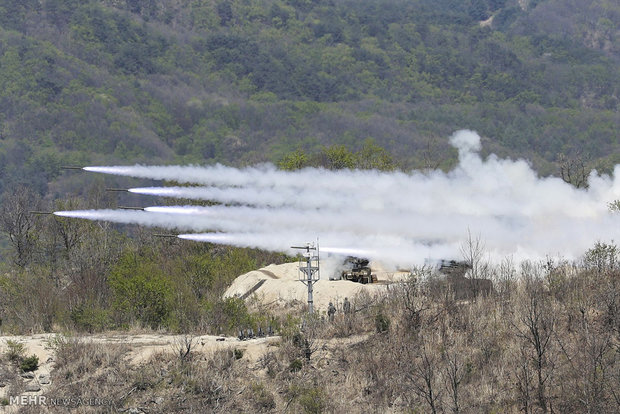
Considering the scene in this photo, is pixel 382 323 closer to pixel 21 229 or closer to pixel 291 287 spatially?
pixel 291 287

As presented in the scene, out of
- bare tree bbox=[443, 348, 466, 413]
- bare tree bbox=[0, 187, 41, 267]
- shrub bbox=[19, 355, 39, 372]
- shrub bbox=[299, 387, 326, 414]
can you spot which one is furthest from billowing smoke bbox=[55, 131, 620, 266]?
bare tree bbox=[0, 187, 41, 267]

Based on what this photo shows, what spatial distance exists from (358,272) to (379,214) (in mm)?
4811

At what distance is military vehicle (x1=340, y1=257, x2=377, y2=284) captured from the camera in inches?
3110

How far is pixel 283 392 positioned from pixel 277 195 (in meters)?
20.8

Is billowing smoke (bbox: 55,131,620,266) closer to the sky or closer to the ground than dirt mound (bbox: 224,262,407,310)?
closer to the sky

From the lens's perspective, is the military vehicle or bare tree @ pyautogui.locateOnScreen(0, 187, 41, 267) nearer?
the military vehicle

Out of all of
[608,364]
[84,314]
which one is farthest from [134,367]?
[608,364]

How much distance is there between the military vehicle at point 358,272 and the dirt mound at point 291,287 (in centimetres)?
91

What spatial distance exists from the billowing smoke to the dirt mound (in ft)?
7.55

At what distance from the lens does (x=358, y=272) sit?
261ft

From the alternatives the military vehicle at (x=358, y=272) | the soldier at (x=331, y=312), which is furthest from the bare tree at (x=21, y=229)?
the soldier at (x=331, y=312)

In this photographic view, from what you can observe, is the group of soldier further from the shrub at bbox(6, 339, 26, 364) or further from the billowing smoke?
the shrub at bbox(6, 339, 26, 364)

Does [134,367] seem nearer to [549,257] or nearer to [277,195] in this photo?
[277,195]

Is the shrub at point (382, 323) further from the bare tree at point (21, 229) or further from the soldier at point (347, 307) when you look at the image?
the bare tree at point (21, 229)
